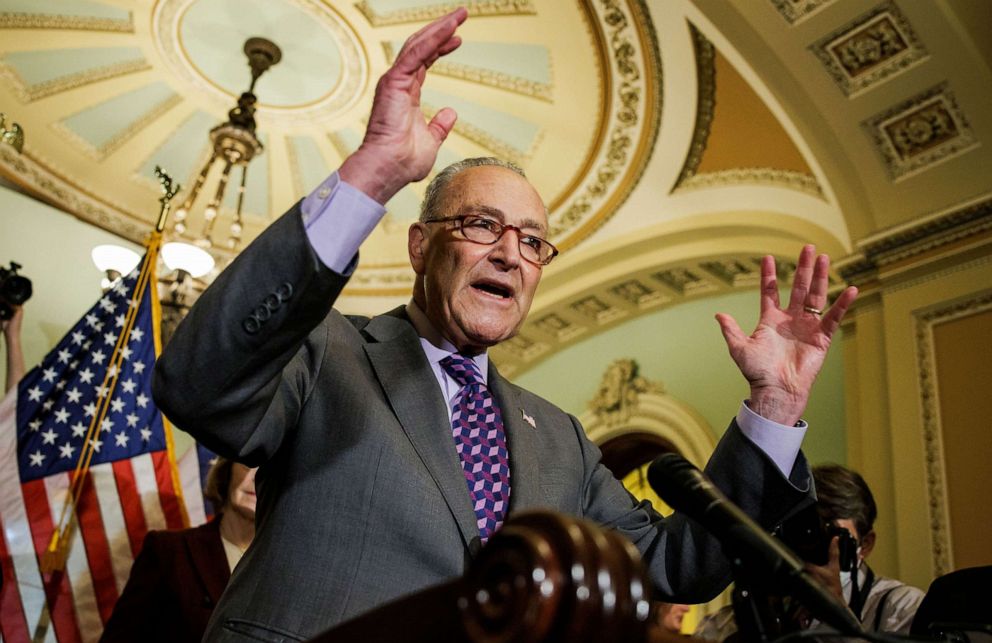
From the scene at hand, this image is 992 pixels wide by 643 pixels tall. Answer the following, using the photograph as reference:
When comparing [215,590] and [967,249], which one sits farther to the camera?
[967,249]

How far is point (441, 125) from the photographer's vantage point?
1263 millimetres

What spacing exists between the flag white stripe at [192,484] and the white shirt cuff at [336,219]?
3.16 m

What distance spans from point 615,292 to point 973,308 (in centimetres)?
315

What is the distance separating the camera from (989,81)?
4.06m

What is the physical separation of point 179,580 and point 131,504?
1235 mm

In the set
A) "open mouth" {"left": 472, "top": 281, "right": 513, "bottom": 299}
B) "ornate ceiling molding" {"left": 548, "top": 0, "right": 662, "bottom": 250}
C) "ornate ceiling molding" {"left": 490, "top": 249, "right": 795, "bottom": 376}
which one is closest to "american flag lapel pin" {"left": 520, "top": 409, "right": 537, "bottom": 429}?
"open mouth" {"left": 472, "top": 281, "right": 513, "bottom": 299}

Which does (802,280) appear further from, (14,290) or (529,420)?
(14,290)

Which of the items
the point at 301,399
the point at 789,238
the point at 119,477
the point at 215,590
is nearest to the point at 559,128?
the point at 789,238

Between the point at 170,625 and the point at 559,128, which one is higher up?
the point at 559,128

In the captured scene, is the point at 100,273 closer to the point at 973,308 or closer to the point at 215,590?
the point at 215,590

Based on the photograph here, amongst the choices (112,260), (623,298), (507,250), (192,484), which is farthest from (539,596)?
(623,298)

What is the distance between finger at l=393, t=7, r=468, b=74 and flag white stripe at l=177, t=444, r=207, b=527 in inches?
126

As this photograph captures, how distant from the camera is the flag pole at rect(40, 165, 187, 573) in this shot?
3107 millimetres

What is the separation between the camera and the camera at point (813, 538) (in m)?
1.51
